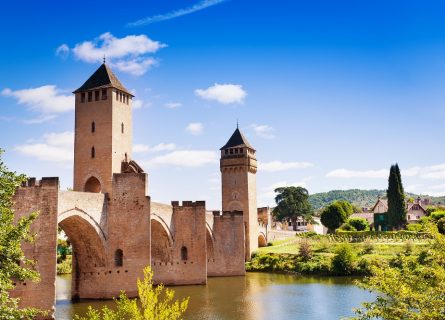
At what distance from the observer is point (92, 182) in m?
35.6

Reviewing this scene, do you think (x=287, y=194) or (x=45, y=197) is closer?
(x=45, y=197)

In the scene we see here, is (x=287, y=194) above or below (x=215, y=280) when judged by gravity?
above

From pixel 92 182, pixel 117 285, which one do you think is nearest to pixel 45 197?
pixel 117 285

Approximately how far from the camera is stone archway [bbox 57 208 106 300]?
2966 centimetres

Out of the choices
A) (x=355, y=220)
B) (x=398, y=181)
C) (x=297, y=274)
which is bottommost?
(x=297, y=274)

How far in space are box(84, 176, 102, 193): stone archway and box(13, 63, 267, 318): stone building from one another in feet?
0.26

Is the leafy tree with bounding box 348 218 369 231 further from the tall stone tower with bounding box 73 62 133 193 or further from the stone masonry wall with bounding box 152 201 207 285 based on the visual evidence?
the tall stone tower with bounding box 73 62 133 193

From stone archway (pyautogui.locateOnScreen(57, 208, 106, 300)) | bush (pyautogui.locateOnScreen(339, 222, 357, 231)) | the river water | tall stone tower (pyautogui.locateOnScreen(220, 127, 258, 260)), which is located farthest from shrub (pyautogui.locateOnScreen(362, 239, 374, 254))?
stone archway (pyautogui.locateOnScreen(57, 208, 106, 300))

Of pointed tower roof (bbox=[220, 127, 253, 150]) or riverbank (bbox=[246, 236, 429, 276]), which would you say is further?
pointed tower roof (bbox=[220, 127, 253, 150])

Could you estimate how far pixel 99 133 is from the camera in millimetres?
34938

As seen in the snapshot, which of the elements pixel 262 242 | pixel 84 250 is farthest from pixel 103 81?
pixel 262 242

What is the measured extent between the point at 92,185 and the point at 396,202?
44.6 m

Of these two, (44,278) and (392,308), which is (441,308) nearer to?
(392,308)

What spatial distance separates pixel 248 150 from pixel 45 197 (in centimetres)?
3378
